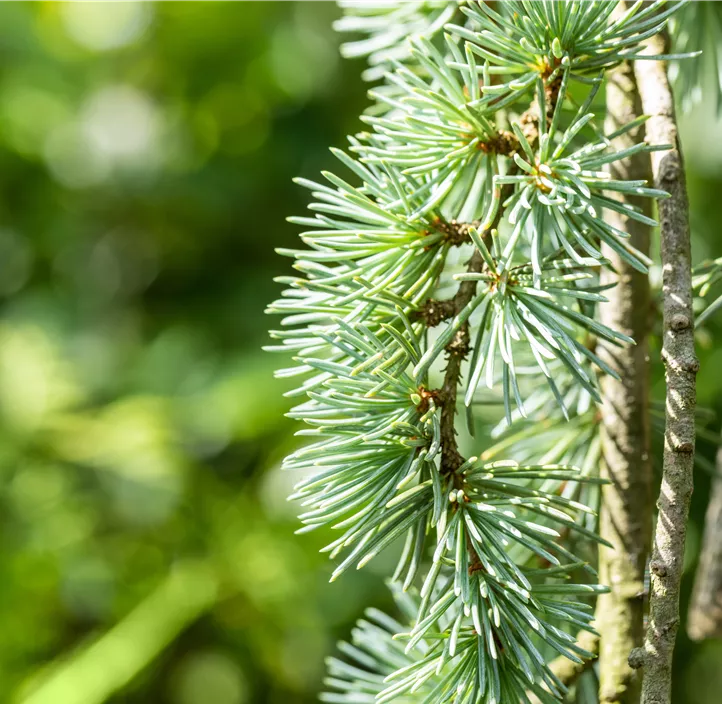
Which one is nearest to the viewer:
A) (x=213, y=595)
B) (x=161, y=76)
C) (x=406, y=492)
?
(x=406, y=492)

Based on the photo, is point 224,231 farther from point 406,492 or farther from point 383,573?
point 406,492

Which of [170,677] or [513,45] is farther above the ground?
[513,45]

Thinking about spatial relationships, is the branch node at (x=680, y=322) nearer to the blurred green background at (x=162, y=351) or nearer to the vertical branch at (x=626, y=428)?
the vertical branch at (x=626, y=428)

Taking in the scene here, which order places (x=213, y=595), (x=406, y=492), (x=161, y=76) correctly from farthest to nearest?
(x=161, y=76)
(x=213, y=595)
(x=406, y=492)

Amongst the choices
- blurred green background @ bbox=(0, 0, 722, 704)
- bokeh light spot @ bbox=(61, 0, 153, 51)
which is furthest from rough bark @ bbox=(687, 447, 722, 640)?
bokeh light spot @ bbox=(61, 0, 153, 51)

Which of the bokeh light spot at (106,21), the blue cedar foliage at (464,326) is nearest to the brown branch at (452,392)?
the blue cedar foliage at (464,326)

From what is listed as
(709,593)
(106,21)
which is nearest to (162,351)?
(106,21)

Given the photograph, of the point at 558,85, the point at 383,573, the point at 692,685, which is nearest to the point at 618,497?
the point at 558,85
